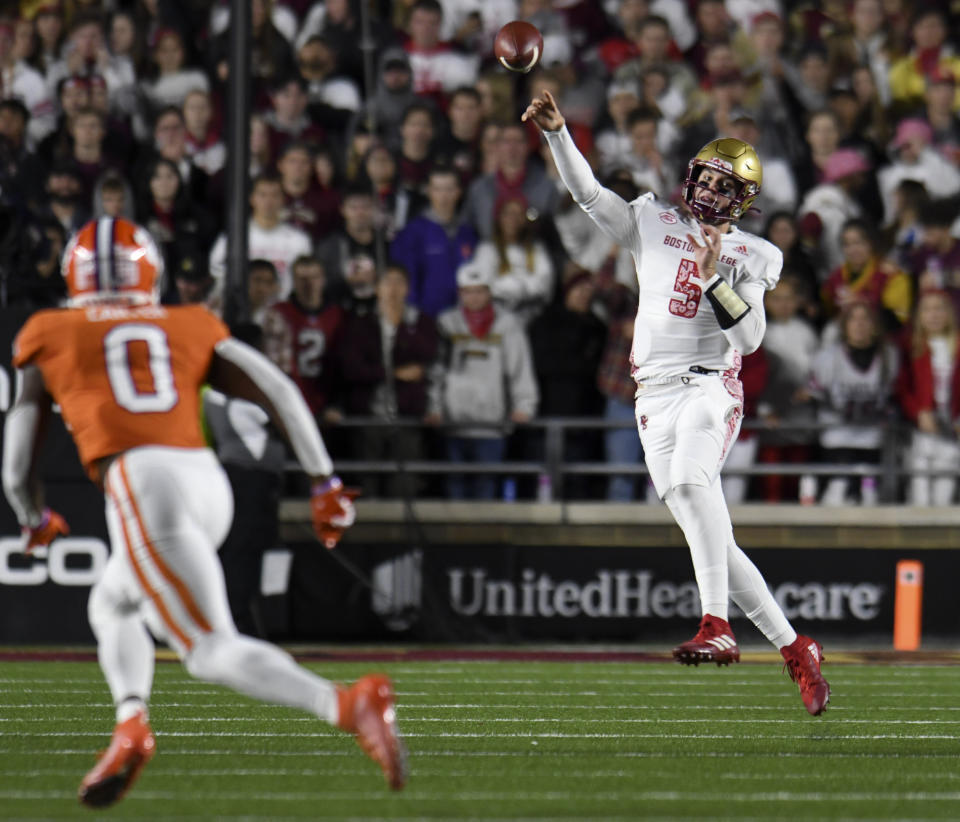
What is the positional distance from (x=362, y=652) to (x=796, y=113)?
5169 millimetres

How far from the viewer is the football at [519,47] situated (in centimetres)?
730

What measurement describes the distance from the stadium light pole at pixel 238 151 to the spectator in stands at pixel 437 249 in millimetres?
1041

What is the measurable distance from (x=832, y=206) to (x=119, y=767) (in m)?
8.33

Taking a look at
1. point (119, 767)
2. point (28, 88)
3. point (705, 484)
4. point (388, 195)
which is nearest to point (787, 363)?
point (388, 195)

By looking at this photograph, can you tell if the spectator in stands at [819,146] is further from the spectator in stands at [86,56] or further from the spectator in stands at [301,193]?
the spectator in stands at [86,56]

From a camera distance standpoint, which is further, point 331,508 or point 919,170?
point 919,170

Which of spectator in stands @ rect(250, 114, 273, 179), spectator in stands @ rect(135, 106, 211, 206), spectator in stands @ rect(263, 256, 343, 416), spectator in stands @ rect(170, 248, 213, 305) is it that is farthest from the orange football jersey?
spectator in stands @ rect(250, 114, 273, 179)

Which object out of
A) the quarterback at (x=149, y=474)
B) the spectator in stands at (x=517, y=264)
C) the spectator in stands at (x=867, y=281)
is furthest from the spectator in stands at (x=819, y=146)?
the quarterback at (x=149, y=474)

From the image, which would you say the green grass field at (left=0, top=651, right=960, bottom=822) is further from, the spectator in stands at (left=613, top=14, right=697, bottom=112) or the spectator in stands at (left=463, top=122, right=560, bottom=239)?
the spectator in stands at (left=613, top=14, right=697, bottom=112)

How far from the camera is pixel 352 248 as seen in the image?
11.4m

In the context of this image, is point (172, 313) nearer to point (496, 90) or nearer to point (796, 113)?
point (496, 90)

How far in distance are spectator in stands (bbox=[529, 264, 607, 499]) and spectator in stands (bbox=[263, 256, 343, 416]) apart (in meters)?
1.27

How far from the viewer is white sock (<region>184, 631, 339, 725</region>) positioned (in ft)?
15.4

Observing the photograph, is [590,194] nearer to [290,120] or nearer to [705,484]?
[705,484]
